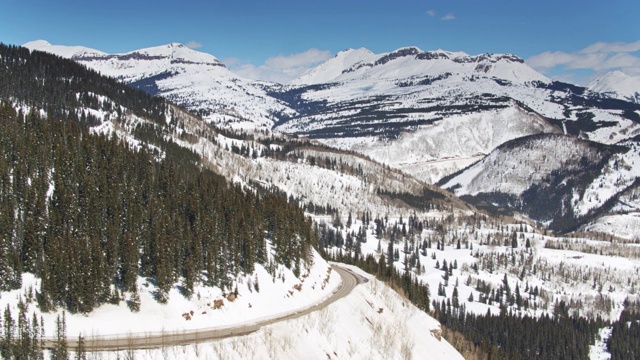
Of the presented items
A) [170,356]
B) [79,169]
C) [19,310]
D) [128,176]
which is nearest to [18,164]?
[79,169]

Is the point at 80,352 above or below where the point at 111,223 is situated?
below

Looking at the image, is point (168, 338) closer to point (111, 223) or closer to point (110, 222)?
point (110, 222)

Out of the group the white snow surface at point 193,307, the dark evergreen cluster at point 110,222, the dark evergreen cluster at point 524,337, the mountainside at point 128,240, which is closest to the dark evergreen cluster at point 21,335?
the mountainside at point 128,240

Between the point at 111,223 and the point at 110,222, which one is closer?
the point at 110,222

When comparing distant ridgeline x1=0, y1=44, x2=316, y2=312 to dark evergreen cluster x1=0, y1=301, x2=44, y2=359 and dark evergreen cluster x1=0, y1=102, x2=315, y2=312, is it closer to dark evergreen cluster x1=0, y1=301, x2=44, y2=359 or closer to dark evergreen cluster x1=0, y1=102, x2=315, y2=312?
dark evergreen cluster x1=0, y1=102, x2=315, y2=312

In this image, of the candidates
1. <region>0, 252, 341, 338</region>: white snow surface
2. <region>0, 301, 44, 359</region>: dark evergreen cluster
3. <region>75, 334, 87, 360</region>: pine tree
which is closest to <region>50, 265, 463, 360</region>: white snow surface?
<region>75, 334, 87, 360</region>: pine tree

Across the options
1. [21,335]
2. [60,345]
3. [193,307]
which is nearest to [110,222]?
[193,307]

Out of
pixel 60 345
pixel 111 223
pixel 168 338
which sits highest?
pixel 111 223
